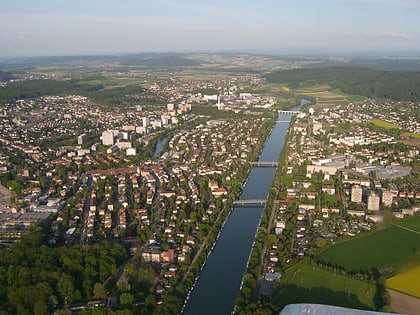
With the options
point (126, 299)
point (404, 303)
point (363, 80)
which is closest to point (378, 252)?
point (404, 303)

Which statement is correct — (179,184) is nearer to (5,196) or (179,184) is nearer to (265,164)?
(265,164)

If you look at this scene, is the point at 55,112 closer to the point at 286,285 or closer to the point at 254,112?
the point at 254,112

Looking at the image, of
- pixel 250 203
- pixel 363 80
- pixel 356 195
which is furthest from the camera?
pixel 363 80

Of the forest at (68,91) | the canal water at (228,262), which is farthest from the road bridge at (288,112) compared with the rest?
the canal water at (228,262)

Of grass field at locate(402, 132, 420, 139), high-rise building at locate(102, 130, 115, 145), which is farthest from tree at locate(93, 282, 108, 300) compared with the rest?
grass field at locate(402, 132, 420, 139)

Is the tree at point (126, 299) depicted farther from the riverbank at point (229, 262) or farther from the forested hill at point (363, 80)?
the forested hill at point (363, 80)

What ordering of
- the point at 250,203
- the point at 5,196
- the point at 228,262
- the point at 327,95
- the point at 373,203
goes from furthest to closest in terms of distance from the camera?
A: the point at 327,95 → the point at 5,196 → the point at 250,203 → the point at 373,203 → the point at 228,262
